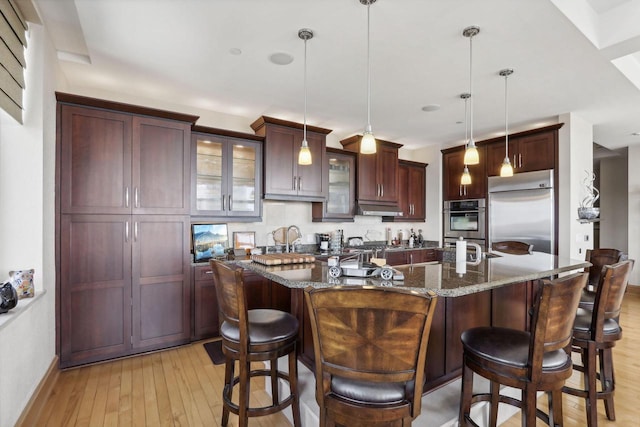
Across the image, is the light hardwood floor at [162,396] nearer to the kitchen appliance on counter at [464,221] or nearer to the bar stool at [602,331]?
the bar stool at [602,331]

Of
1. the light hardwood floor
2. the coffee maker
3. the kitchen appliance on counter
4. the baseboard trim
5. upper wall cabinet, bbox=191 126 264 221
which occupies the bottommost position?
the light hardwood floor

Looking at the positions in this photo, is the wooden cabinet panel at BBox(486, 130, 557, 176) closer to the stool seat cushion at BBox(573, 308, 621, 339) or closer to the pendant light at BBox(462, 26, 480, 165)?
the pendant light at BBox(462, 26, 480, 165)

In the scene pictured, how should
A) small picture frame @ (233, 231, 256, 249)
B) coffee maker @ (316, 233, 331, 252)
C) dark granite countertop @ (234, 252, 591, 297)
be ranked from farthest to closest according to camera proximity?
coffee maker @ (316, 233, 331, 252)
small picture frame @ (233, 231, 256, 249)
dark granite countertop @ (234, 252, 591, 297)

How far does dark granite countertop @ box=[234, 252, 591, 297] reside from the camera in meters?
1.51

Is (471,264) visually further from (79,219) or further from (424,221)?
(424,221)

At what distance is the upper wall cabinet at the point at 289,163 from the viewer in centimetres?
389

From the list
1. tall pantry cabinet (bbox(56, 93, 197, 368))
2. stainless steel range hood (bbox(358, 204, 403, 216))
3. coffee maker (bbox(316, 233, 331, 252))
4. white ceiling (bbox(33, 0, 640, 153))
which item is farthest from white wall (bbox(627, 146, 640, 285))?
tall pantry cabinet (bbox(56, 93, 197, 368))

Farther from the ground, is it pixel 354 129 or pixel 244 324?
pixel 354 129

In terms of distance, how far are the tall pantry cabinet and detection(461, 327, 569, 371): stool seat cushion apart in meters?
2.74

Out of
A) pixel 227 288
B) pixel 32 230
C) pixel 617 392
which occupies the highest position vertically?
pixel 32 230

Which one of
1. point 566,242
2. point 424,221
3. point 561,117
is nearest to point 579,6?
point 561,117

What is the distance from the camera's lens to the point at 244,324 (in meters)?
1.56

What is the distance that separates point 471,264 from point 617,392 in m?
1.56

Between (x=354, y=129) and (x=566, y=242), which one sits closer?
(x=566, y=242)
